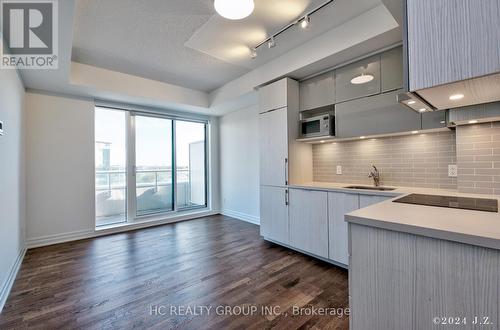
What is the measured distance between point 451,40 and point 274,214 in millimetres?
2715

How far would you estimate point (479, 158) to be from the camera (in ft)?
6.41

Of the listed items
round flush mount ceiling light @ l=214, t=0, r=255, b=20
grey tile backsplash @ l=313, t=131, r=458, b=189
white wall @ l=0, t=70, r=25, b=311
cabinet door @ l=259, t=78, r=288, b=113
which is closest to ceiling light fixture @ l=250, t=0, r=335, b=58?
round flush mount ceiling light @ l=214, t=0, r=255, b=20

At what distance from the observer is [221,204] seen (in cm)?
567

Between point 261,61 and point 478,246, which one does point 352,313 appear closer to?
point 478,246

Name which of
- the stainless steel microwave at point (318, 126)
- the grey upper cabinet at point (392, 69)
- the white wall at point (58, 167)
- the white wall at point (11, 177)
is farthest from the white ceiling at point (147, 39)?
the grey upper cabinet at point (392, 69)

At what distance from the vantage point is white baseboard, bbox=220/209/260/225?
185 inches

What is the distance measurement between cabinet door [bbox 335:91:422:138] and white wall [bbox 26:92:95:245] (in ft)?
13.4

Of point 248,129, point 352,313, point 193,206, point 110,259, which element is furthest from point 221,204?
point 352,313

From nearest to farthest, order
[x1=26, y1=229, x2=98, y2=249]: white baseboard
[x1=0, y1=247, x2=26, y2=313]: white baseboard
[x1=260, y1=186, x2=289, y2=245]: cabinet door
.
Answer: [x1=0, y1=247, x2=26, y2=313]: white baseboard
[x1=260, y1=186, x2=289, y2=245]: cabinet door
[x1=26, y1=229, x2=98, y2=249]: white baseboard

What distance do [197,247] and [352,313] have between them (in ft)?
8.31

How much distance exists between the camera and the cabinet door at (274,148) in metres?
3.21

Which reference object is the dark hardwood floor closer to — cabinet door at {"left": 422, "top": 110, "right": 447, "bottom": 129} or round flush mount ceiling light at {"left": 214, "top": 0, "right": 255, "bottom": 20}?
cabinet door at {"left": 422, "top": 110, "right": 447, "bottom": 129}

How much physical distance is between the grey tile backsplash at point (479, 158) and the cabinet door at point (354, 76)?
923 mm

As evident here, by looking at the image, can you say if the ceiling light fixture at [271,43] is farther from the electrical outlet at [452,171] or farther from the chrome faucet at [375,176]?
the electrical outlet at [452,171]
